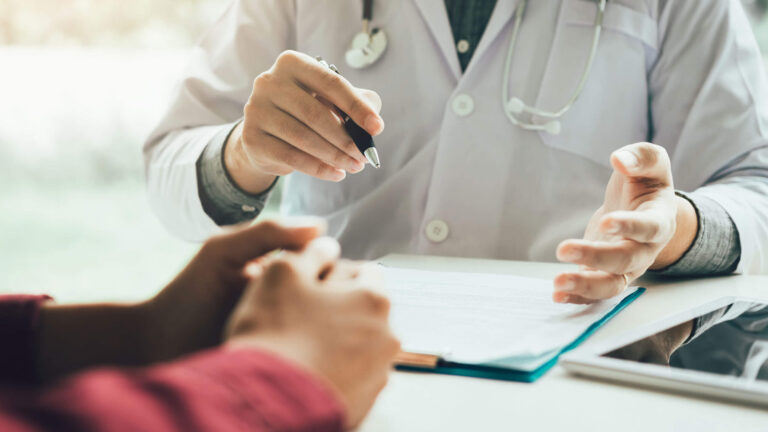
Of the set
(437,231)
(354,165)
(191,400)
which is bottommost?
(437,231)

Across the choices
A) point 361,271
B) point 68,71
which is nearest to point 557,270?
point 361,271

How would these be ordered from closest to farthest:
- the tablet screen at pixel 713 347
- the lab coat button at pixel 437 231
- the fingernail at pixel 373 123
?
the tablet screen at pixel 713 347
the fingernail at pixel 373 123
the lab coat button at pixel 437 231

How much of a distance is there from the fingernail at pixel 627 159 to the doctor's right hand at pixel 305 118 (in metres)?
0.24

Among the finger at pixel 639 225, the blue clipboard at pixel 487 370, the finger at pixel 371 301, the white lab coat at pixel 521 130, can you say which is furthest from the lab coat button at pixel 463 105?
the finger at pixel 371 301

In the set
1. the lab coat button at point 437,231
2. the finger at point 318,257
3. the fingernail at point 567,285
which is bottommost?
the lab coat button at point 437,231

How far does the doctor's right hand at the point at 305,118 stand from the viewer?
71 cm

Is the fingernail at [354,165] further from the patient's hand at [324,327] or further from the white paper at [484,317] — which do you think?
the patient's hand at [324,327]

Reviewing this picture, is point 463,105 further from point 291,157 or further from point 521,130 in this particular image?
point 291,157

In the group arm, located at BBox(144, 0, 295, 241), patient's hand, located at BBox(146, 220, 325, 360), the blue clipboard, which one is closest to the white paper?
the blue clipboard

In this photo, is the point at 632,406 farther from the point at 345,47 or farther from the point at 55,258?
the point at 55,258

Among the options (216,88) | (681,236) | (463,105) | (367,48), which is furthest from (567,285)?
(216,88)

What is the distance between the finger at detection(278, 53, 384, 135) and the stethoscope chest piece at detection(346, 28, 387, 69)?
12.5 inches

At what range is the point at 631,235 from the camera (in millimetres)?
629

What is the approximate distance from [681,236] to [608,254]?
0.65ft
